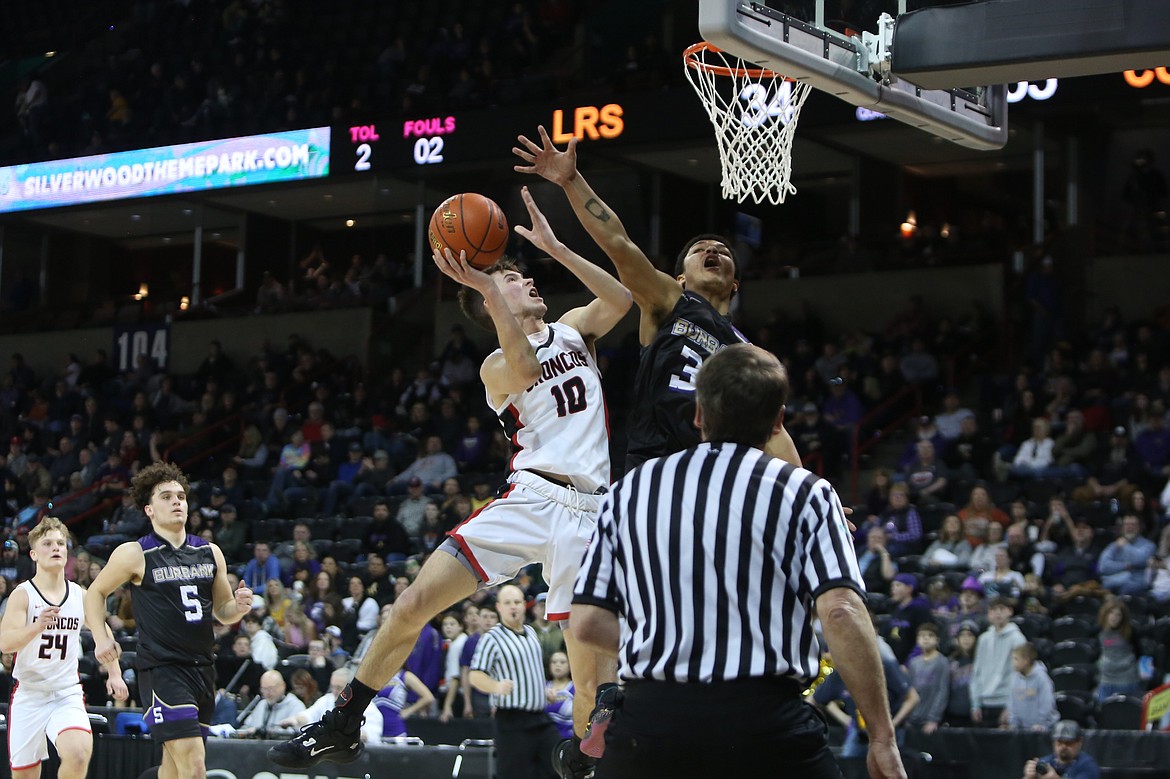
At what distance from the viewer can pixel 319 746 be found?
5758 millimetres

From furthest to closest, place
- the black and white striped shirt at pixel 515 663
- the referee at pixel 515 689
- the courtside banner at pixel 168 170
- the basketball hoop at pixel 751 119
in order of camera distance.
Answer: the courtside banner at pixel 168 170, the black and white striped shirt at pixel 515 663, the referee at pixel 515 689, the basketball hoop at pixel 751 119

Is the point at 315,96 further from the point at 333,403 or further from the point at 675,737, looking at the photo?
the point at 675,737

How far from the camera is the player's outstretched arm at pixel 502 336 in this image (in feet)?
18.8

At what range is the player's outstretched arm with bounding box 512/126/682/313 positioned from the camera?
18.6ft

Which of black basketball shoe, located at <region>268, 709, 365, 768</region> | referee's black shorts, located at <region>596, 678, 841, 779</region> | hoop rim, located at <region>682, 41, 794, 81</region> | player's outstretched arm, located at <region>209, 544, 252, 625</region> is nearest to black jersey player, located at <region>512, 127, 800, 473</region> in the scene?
black basketball shoe, located at <region>268, 709, 365, 768</region>

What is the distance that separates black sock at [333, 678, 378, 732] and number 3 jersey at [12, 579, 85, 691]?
155 inches

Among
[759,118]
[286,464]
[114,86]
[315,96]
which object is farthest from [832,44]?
[114,86]

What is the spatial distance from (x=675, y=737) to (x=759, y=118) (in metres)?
5.11

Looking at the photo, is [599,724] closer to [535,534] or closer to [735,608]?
[535,534]

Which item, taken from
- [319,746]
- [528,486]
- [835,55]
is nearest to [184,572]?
[319,746]

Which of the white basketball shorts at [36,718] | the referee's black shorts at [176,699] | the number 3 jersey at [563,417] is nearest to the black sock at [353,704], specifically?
the number 3 jersey at [563,417]

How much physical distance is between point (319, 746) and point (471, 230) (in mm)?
2069

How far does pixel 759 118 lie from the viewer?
8.16 meters

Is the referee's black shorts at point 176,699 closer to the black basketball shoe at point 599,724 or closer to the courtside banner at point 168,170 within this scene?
the black basketball shoe at point 599,724
